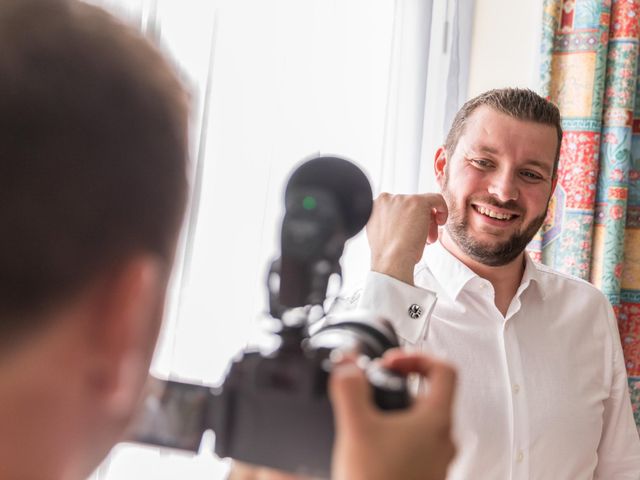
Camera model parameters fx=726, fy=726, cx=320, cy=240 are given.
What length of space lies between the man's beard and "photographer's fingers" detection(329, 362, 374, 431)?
1296mm

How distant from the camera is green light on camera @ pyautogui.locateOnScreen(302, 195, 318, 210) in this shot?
1.84 feet

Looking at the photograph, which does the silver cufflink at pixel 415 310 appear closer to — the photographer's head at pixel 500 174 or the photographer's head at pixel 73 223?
the photographer's head at pixel 500 174

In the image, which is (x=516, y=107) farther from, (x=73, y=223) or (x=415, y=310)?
(x=73, y=223)

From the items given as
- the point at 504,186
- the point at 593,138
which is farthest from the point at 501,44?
the point at 504,186

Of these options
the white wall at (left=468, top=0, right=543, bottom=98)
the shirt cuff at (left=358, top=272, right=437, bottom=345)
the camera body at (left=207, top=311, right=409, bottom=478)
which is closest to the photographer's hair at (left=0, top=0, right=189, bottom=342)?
the camera body at (left=207, top=311, right=409, bottom=478)

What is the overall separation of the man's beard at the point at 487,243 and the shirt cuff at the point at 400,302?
0.38m

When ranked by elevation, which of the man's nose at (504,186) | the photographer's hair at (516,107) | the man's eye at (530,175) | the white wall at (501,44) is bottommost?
the man's nose at (504,186)

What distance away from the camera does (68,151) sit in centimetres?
42

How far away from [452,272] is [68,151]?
53.8 inches

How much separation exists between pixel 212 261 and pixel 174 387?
894 mm

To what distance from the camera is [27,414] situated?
1.37ft

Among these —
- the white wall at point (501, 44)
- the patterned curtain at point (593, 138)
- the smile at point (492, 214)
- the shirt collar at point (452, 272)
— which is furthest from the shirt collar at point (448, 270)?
the white wall at point (501, 44)

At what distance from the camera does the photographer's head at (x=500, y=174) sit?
5.62ft

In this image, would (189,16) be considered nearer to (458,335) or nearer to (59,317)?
(458,335)
